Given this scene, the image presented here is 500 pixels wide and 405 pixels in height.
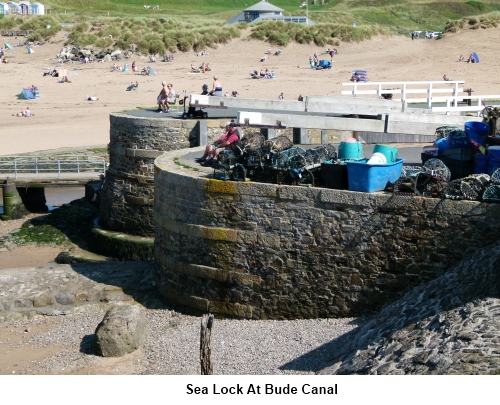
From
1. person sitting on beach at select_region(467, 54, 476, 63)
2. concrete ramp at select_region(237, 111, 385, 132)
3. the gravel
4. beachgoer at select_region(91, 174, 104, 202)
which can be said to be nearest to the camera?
the gravel

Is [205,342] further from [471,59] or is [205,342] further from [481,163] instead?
[471,59]

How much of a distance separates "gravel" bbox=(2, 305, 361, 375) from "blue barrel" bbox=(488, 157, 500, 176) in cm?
287

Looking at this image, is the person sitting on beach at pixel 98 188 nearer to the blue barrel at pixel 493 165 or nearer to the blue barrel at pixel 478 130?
the blue barrel at pixel 478 130

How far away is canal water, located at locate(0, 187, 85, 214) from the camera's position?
84.2ft

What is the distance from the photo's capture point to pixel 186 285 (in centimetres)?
1300

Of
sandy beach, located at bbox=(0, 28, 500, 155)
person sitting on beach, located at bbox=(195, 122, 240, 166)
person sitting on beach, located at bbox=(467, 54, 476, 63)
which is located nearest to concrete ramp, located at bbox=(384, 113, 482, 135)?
person sitting on beach, located at bbox=(195, 122, 240, 166)

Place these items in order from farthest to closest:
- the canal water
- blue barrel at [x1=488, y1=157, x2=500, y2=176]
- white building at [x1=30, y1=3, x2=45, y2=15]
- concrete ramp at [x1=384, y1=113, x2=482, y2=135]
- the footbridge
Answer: white building at [x1=30, y1=3, x2=45, y2=15] → the canal water → the footbridge → concrete ramp at [x1=384, y1=113, x2=482, y2=135] → blue barrel at [x1=488, y1=157, x2=500, y2=176]

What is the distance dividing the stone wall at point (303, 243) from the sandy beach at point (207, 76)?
57.2ft

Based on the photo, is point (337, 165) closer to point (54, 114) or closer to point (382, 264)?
point (382, 264)

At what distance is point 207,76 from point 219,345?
92.9 ft

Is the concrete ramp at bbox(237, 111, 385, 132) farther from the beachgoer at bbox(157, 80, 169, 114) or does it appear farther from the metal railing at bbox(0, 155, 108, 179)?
the metal railing at bbox(0, 155, 108, 179)

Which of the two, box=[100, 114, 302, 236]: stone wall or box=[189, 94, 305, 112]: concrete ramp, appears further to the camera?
box=[100, 114, 302, 236]: stone wall

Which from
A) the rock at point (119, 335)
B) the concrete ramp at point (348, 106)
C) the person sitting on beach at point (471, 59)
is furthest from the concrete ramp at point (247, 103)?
the person sitting on beach at point (471, 59)

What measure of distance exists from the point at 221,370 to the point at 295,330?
1418mm
